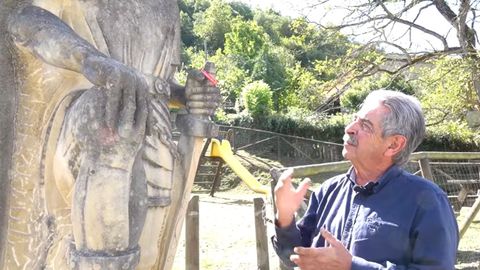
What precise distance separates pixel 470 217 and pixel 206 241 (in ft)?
13.3

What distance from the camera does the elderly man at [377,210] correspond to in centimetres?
179

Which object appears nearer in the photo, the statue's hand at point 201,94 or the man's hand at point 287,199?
the man's hand at point 287,199

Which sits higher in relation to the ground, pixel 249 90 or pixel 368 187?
pixel 249 90

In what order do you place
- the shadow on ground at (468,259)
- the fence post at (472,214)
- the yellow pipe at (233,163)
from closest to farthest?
the fence post at (472,214) → the shadow on ground at (468,259) → the yellow pipe at (233,163)

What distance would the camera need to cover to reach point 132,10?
225 cm

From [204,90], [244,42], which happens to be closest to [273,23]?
[244,42]

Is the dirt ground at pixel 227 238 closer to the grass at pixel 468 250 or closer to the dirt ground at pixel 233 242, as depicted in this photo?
the dirt ground at pixel 233 242

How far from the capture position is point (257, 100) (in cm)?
2339

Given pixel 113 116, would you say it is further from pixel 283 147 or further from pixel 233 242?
pixel 283 147

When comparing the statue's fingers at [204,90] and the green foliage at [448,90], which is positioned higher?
the green foliage at [448,90]

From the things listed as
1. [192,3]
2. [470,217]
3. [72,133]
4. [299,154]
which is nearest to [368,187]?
[72,133]

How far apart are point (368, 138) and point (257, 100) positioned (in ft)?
70.2

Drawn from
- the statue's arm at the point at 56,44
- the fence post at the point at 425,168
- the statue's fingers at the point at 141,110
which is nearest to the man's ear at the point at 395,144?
the statue's fingers at the point at 141,110

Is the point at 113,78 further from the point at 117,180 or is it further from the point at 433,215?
the point at 433,215
